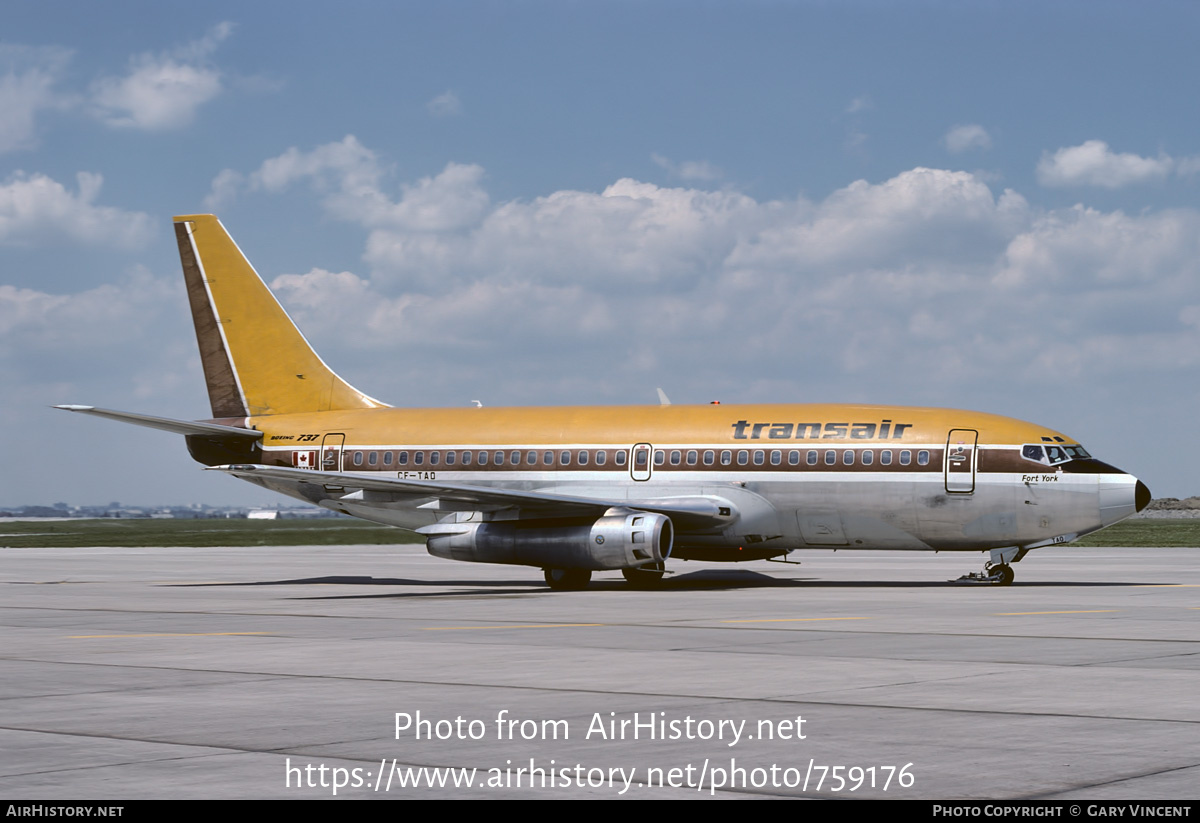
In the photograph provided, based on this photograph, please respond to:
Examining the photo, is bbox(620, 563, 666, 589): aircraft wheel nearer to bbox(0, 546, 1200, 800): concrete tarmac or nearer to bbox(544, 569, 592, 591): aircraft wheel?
bbox(544, 569, 592, 591): aircraft wheel

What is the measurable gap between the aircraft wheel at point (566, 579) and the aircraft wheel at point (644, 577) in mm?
1020

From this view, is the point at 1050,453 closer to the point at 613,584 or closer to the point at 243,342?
the point at 613,584

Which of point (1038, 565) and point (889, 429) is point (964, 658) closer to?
point (889, 429)

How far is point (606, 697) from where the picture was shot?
43.4 feet

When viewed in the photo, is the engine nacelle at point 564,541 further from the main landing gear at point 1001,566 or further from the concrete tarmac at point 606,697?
the main landing gear at point 1001,566

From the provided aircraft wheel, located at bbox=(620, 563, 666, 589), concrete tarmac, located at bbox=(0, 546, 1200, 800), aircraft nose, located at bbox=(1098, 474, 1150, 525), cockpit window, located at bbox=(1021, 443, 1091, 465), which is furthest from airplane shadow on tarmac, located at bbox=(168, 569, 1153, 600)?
cockpit window, located at bbox=(1021, 443, 1091, 465)

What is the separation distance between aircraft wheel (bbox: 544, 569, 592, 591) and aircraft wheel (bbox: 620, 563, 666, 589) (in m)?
1.02

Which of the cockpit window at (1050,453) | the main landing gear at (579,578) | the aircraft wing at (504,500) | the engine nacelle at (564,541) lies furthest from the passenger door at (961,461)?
the main landing gear at (579,578)

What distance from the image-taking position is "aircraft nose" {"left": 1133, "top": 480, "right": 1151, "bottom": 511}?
98.9 ft

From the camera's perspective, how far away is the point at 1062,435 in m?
31.3

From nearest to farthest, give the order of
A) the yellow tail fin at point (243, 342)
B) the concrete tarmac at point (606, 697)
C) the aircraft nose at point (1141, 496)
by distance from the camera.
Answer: the concrete tarmac at point (606, 697)
the aircraft nose at point (1141, 496)
the yellow tail fin at point (243, 342)

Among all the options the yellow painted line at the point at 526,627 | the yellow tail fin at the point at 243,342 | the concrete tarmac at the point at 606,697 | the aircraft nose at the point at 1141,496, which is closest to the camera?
the concrete tarmac at the point at 606,697

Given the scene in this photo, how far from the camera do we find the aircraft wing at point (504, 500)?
31156 mm

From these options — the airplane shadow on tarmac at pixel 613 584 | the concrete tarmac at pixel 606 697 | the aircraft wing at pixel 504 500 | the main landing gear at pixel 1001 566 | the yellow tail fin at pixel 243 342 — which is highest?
the yellow tail fin at pixel 243 342
